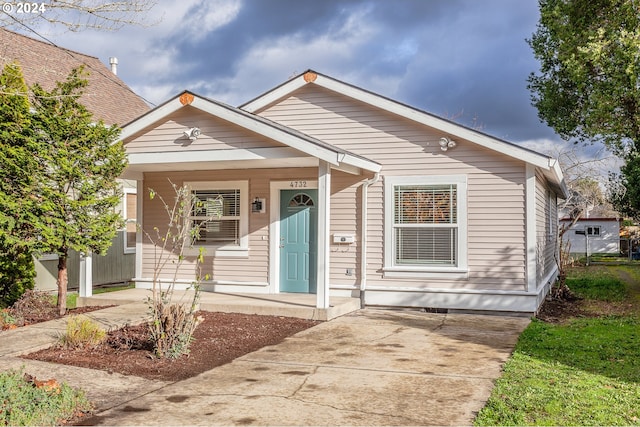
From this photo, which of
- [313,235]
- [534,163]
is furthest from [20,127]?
[534,163]

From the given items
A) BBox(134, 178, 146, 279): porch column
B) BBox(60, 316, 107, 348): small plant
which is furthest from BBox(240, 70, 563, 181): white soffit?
BBox(60, 316, 107, 348): small plant

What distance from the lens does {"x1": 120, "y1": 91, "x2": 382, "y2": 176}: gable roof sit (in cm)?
949

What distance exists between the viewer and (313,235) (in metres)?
11.6

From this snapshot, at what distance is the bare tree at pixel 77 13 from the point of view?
6398mm

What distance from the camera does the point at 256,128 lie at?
32.0 feet

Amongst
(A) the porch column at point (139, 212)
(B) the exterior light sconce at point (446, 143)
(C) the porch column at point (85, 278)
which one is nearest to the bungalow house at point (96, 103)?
(A) the porch column at point (139, 212)

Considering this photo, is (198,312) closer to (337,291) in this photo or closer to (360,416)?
(337,291)

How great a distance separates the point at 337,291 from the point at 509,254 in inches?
130

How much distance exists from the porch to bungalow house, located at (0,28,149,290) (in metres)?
2.88

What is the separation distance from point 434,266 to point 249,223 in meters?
3.81

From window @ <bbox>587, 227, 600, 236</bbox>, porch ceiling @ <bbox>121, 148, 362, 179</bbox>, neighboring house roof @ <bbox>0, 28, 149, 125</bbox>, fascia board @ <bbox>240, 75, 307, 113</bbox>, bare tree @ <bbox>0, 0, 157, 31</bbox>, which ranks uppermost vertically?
neighboring house roof @ <bbox>0, 28, 149, 125</bbox>

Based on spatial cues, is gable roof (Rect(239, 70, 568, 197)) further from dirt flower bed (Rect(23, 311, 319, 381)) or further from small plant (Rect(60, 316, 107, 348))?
small plant (Rect(60, 316, 107, 348))

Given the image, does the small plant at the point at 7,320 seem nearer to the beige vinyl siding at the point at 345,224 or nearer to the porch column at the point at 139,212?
the porch column at the point at 139,212

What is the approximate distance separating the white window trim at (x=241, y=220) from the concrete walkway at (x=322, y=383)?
3579mm
